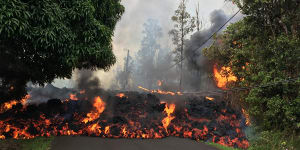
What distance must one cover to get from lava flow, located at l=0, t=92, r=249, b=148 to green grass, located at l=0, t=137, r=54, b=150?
6.14 ft

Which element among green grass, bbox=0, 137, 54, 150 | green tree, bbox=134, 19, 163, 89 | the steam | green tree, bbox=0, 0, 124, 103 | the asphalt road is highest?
green tree, bbox=134, 19, 163, 89

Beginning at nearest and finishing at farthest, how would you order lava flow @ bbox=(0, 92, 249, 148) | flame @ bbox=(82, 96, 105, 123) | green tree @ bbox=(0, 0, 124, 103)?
green tree @ bbox=(0, 0, 124, 103)
lava flow @ bbox=(0, 92, 249, 148)
flame @ bbox=(82, 96, 105, 123)

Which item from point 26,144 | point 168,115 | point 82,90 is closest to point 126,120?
point 168,115

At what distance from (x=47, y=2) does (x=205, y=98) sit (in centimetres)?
2092

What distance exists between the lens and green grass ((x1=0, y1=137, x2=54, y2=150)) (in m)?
11.0

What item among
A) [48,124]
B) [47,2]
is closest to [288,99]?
[47,2]

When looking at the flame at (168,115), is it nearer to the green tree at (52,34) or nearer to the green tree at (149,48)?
the green tree at (52,34)

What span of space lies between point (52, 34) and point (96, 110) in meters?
11.9

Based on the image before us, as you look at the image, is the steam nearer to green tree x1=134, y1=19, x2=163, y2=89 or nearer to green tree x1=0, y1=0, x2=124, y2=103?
green tree x1=0, y1=0, x2=124, y2=103

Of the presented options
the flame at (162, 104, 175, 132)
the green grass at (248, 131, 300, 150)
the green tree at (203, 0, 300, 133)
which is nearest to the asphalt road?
the flame at (162, 104, 175, 132)

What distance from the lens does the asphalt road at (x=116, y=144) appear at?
496 inches

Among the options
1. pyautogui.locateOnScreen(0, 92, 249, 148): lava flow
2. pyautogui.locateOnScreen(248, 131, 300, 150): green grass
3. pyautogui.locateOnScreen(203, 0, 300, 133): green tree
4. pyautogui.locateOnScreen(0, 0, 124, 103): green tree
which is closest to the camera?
pyautogui.locateOnScreen(0, 0, 124, 103): green tree

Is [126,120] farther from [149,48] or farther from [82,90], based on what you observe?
[149,48]

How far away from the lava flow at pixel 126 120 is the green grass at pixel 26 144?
1.87 metres
